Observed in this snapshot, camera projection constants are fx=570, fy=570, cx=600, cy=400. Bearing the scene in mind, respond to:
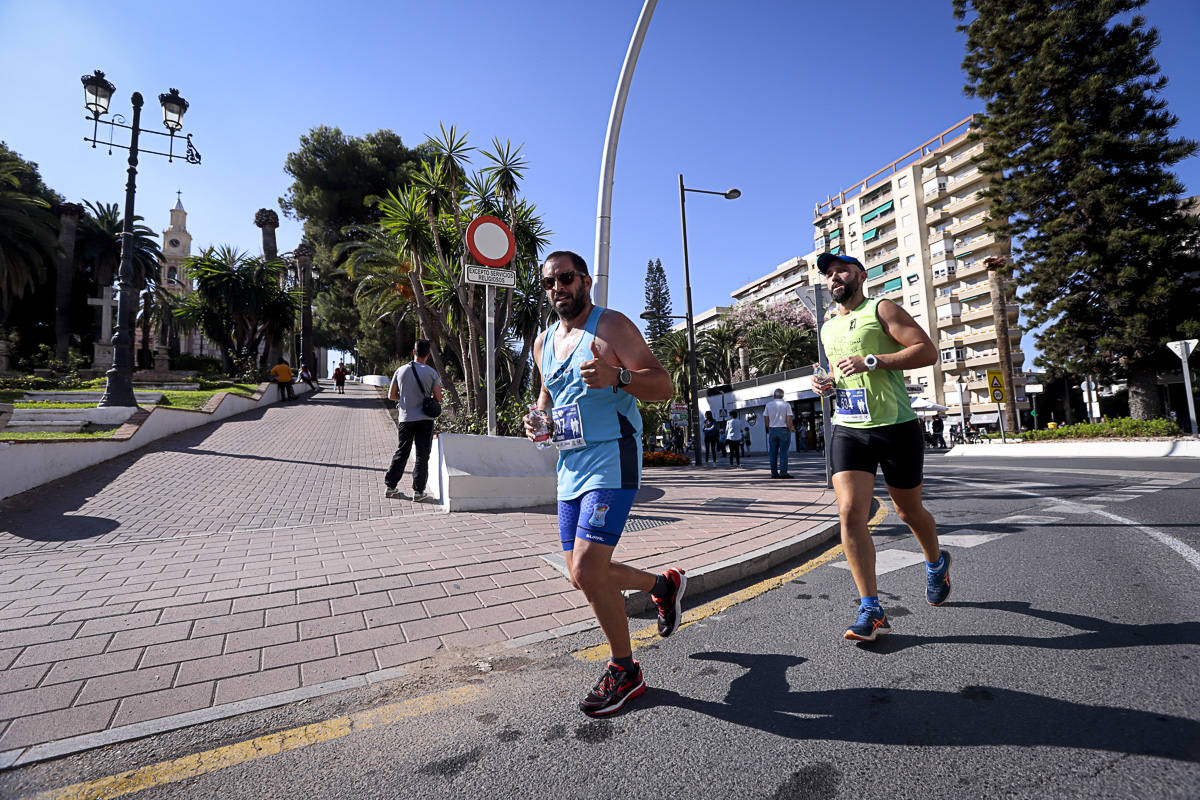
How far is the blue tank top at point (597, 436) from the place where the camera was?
2.28 metres

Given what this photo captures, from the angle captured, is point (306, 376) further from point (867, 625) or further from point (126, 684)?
point (867, 625)

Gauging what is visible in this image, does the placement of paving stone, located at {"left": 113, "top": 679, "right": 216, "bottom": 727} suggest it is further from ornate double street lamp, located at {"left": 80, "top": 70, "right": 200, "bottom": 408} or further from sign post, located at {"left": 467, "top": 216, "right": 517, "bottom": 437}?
ornate double street lamp, located at {"left": 80, "top": 70, "right": 200, "bottom": 408}

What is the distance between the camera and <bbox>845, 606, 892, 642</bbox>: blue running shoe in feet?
8.86

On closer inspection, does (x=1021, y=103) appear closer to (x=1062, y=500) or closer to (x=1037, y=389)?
(x=1062, y=500)

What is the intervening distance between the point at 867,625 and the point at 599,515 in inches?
59.0

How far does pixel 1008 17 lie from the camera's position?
2073 cm

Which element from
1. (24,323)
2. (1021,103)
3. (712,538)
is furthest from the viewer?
(24,323)

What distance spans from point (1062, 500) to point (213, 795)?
8303mm

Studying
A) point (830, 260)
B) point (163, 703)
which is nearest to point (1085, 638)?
point (830, 260)

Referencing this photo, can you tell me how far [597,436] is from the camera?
7.61ft

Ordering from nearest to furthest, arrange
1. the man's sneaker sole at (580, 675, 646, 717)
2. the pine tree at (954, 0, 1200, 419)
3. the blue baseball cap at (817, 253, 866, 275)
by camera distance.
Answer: the man's sneaker sole at (580, 675, 646, 717), the blue baseball cap at (817, 253, 866, 275), the pine tree at (954, 0, 1200, 419)

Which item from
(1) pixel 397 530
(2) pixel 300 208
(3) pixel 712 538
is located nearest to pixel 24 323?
(2) pixel 300 208

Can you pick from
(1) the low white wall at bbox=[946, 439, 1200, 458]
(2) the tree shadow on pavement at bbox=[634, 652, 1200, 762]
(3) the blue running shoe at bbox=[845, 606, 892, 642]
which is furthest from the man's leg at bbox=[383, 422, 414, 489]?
(1) the low white wall at bbox=[946, 439, 1200, 458]

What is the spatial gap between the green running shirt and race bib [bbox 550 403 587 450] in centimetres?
153
